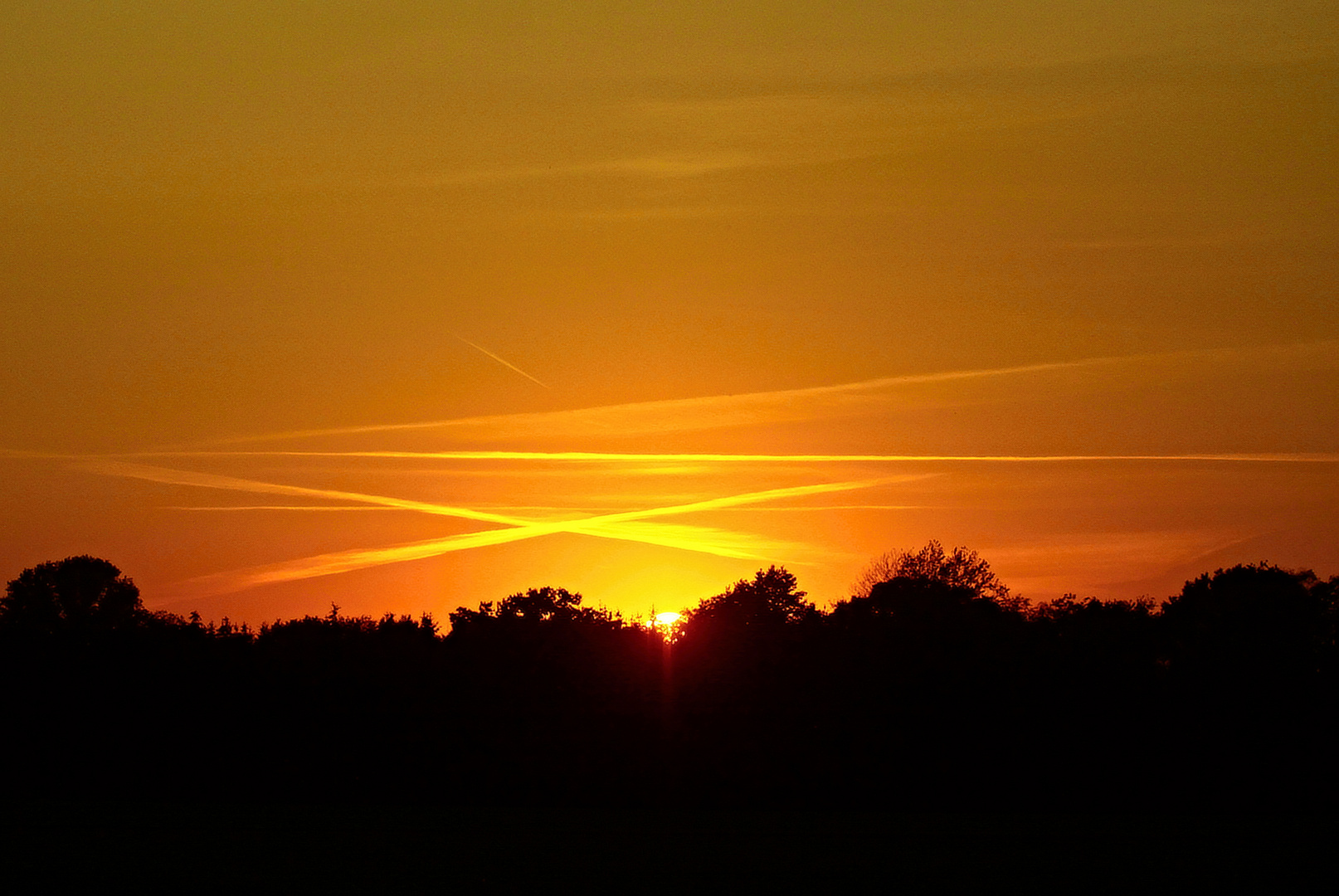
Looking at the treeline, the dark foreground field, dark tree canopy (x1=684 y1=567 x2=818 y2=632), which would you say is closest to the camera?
the dark foreground field

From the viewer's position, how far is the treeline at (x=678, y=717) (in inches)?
1435

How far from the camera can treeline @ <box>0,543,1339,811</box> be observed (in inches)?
1435

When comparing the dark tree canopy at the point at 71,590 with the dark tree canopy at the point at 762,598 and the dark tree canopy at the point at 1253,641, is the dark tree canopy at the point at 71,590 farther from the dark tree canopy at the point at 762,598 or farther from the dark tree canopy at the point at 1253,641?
the dark tree canopy at the point at 1253,641

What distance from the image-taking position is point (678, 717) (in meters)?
37.6

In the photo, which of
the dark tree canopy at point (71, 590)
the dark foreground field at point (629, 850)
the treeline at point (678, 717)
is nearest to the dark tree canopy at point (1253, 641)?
the treeline at point (678, 717)

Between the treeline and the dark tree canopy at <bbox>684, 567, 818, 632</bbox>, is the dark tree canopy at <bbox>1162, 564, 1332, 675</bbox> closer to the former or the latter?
the treeline

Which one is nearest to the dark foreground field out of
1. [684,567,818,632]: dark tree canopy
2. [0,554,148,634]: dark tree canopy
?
[684,567,818,632]: dark tree canopy

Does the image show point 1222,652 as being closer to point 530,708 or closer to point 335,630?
point 530,708

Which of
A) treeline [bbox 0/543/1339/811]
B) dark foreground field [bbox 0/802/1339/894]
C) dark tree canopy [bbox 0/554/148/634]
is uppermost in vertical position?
dark tree canopy [bbox 0/554/148/634]

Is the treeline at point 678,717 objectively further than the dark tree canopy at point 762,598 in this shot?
No

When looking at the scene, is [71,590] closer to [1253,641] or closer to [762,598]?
[762,598]

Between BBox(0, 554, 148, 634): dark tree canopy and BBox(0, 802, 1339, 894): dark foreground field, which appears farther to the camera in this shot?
Result: BBox(0, 554, 148, 634): dark tree canopy

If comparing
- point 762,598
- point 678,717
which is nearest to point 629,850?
point 678,717

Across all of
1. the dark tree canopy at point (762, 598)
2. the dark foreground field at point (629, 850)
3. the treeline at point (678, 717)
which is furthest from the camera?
the dark tree canopy at point (762, 598)
